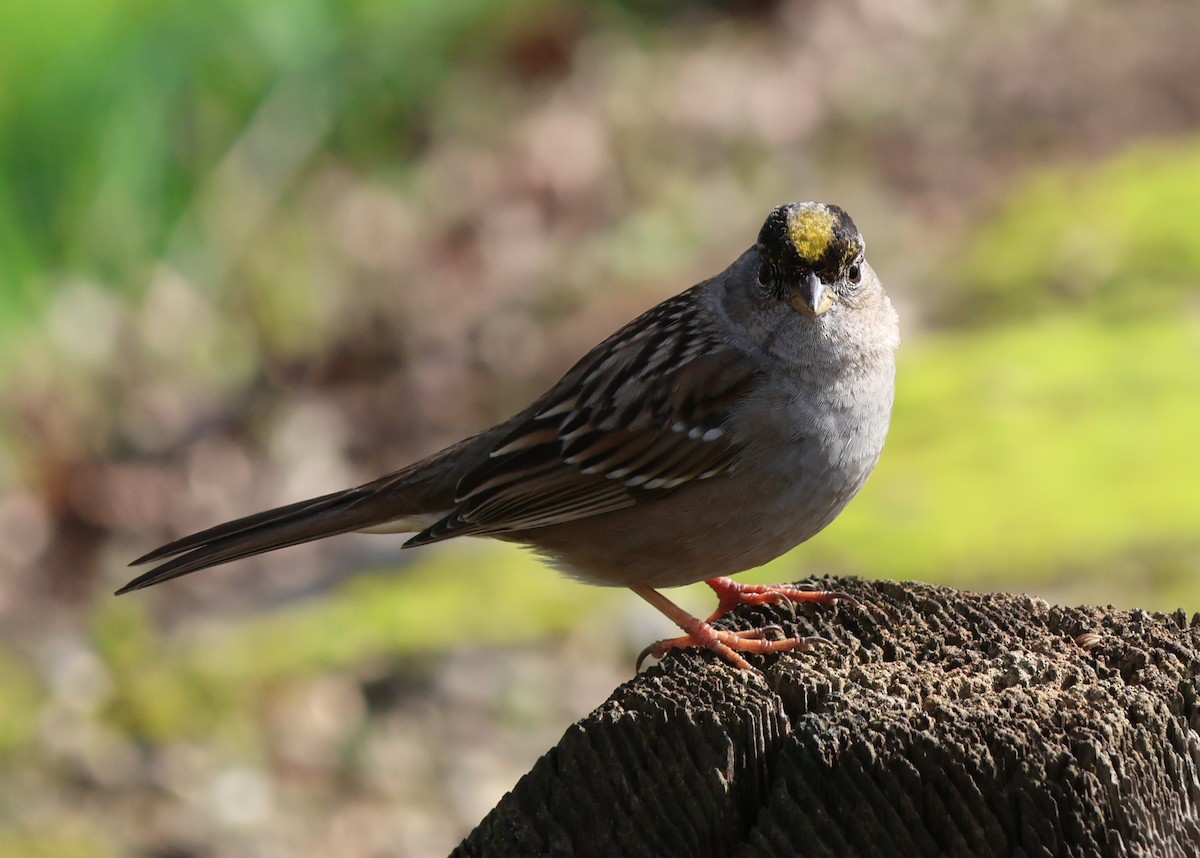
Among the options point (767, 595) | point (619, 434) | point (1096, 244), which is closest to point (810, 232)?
point (619, 434)

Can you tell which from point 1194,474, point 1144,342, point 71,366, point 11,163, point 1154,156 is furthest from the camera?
point 1154,156

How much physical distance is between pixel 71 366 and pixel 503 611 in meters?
2.96

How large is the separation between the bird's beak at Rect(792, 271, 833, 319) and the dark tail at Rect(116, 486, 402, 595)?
4.02ft

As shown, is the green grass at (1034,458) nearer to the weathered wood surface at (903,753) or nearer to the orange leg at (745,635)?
the orange leg at (745,635)

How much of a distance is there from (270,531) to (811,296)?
58.7 inches

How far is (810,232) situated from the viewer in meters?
3.59

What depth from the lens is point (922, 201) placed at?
868 centimetres

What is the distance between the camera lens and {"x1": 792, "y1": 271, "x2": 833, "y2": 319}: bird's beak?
3.64m

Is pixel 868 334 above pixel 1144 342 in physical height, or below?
below

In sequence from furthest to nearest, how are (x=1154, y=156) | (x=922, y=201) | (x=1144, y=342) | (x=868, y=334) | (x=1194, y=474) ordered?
1. (x=922, y=201)
2. (x=1154, y=156)
3. (x=1144, y=342)
4. (x=1194, y=474)
5. (x=868, y=334)

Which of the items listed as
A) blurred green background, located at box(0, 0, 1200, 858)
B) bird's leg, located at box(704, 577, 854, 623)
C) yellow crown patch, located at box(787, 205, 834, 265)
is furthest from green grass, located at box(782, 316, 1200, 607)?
yellow crown patch, located at box(787, 205, 834, 265)

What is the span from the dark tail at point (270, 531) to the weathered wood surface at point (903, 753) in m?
1.74

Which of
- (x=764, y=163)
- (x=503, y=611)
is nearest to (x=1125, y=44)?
(x=764, y=163)

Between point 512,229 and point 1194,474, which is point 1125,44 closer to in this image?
point 512,229
